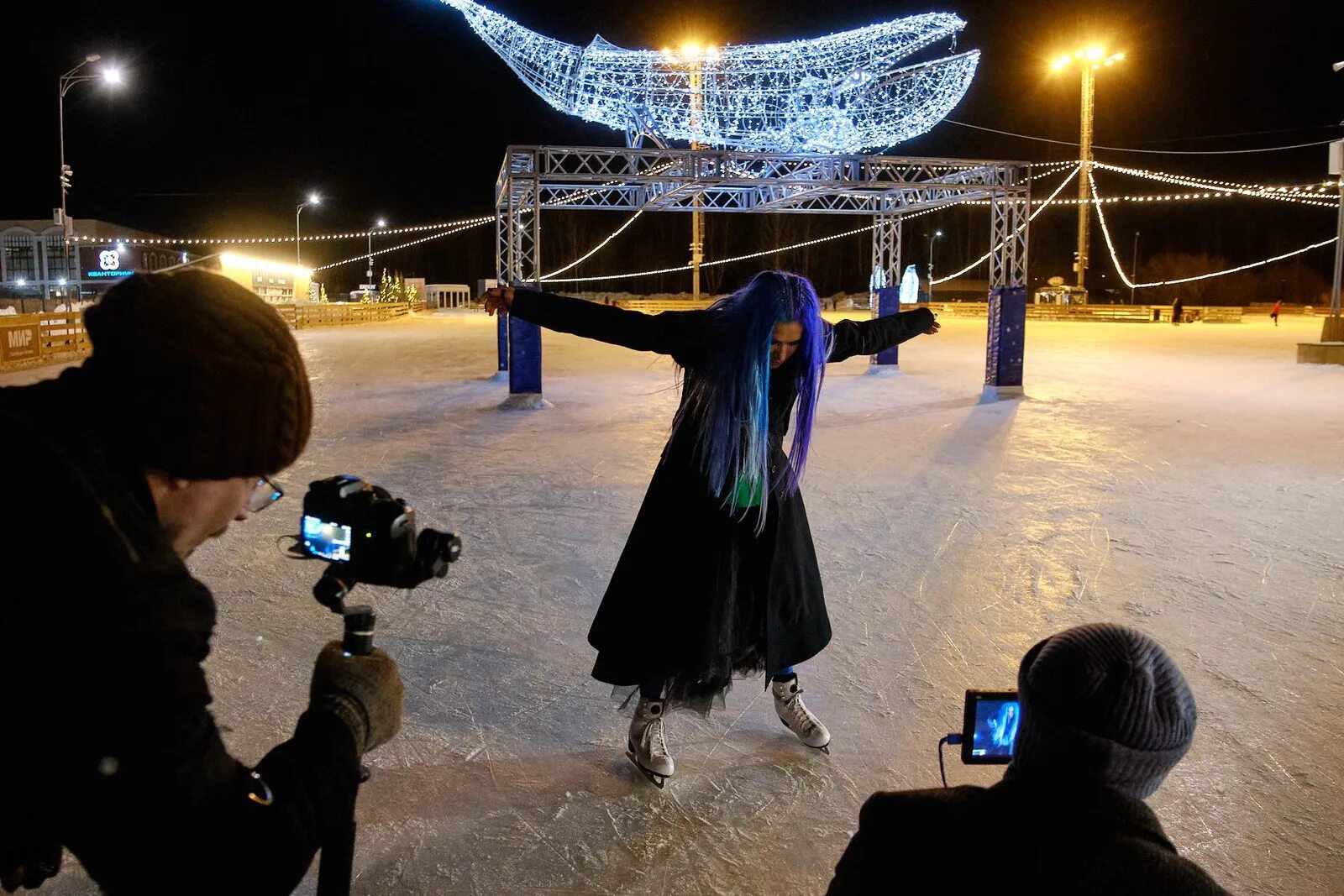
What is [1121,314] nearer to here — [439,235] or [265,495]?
[439,235]

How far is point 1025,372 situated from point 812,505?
1073cm

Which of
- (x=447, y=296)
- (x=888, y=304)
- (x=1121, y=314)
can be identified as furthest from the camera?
(x=447, y=296)

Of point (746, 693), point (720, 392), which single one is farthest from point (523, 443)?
point (720, 392)

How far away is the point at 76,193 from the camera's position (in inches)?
2240

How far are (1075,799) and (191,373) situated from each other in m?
1.15

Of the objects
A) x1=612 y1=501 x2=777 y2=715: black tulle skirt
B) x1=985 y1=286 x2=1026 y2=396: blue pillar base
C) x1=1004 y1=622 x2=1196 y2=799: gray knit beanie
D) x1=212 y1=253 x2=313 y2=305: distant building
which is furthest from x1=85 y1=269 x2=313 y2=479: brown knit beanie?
x1=212 y1=253 x2=313 y2=305: distant building

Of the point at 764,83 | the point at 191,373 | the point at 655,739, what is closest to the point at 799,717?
the point at 655,739

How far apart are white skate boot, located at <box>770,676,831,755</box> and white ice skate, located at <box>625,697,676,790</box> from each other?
A: 0.44 metres

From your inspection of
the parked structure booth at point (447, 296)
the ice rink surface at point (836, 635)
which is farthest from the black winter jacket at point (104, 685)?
the parked structure booth at point (447, 296)

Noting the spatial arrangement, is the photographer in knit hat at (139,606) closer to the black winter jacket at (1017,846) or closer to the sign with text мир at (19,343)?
the black winter jacket at (1017,846)

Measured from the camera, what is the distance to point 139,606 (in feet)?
3.34

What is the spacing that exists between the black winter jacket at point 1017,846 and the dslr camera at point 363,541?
763mm

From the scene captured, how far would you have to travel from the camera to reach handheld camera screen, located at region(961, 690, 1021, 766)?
1706 mm

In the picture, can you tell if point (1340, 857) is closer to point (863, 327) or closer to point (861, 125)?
point (863, 327)
